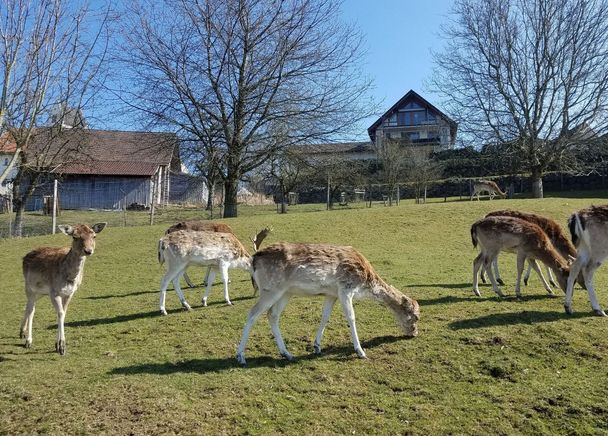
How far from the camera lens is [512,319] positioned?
8.70 metres

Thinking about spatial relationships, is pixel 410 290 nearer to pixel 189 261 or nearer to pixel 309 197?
pixel 189 261

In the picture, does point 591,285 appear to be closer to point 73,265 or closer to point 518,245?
point 518,245

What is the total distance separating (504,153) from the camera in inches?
1399

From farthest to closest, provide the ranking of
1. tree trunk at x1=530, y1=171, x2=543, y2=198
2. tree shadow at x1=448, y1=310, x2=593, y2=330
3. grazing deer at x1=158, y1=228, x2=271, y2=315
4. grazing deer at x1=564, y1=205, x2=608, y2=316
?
1. tree trunk at x1=530, y1=171, x2=543, y2=198
2. grazing deer at x1=158, y1=228, x2=271, y2=315
3. grazing deer at x1=564, y1=205, x2=608, y2=316
4. tree shadow at x1=448, y1=310, x2=593, y2=330

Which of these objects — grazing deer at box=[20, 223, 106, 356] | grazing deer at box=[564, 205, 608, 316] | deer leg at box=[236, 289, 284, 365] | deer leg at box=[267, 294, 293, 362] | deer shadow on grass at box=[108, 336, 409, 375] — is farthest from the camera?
grazing deer at box=[564, 205, 608, 316]

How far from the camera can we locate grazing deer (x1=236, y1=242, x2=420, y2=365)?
741 centimetres

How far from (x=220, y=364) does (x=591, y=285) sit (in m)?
6.25

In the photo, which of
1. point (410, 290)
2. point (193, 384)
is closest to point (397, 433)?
point (193, 384)

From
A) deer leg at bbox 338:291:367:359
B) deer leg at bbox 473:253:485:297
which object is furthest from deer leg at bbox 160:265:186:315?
deer leg at bbox 473:253:485:297

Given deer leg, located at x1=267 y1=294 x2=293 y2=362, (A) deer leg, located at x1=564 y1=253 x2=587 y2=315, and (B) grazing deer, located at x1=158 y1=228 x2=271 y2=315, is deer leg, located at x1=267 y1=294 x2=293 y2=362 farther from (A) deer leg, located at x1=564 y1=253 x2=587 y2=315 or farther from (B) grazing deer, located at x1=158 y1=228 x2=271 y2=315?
(A) deer leg, located at x1=564 y1=253 x2=587 y2=315

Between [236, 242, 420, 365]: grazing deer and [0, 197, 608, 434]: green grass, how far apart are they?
507 mm

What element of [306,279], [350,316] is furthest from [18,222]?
[350,316]

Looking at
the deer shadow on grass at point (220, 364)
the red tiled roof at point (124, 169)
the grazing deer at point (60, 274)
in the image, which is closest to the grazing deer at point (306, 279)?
the deer shadow on grass at point (220, 364)

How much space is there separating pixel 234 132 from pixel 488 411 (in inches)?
927
